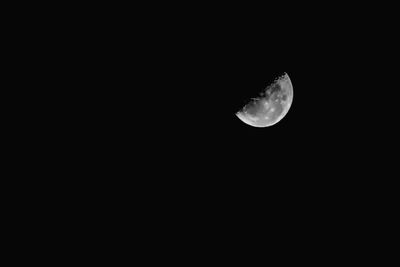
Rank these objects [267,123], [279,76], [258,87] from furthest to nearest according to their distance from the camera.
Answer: [267,123], [279,76], [258,87]

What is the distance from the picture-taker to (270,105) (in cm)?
248

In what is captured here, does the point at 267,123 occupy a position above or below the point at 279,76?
below

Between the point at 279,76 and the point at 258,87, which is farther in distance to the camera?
the point at 279,76

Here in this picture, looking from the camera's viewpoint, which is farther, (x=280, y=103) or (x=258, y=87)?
(x=280, y=103)

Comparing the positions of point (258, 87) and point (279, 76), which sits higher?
point (279, 76)

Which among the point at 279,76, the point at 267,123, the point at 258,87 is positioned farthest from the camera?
the point at 267,123

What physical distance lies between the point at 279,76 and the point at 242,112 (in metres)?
0.46

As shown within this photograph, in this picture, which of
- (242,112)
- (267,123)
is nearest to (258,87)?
(242,112)

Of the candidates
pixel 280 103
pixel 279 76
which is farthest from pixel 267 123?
→ pixel 279 76

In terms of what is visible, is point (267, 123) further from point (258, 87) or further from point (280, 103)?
point (258, 87)

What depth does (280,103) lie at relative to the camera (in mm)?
2523

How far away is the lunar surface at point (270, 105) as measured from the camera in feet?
7.95

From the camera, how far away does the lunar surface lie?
7.95 ft

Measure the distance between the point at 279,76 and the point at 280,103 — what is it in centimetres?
24
